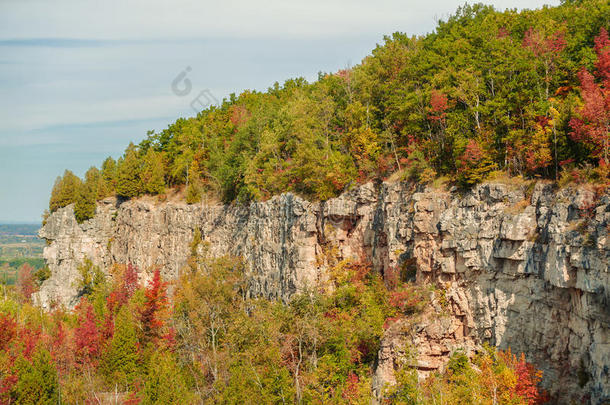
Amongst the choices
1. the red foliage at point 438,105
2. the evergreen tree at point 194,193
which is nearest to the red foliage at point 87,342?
the evergreen tree at point 194,193

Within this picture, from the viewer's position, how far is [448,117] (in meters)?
35.3

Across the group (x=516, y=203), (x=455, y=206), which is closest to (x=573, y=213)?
(x=516, y=203)

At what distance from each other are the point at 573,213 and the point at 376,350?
15.6m

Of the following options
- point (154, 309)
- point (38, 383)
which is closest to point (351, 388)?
point (38, 383)

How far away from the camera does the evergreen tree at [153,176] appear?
68688 mm

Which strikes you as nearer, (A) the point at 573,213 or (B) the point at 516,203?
(A) the point at 573,213

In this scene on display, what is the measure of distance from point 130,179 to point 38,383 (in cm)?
3688

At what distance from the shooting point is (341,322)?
37156 mm

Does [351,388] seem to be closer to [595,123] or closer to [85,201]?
[595,123]

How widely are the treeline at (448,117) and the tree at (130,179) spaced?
651 centimetres

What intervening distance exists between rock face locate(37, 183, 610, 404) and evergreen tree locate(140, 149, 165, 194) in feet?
71.1

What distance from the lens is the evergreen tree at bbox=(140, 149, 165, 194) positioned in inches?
2704

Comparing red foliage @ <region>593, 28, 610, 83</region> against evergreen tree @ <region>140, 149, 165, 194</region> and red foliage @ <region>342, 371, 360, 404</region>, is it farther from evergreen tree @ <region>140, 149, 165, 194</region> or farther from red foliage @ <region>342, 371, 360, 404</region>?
evergreen tree @ <region>140, 149, 165, 194</region>

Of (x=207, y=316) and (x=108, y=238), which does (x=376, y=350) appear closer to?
(x=207, y=316)
